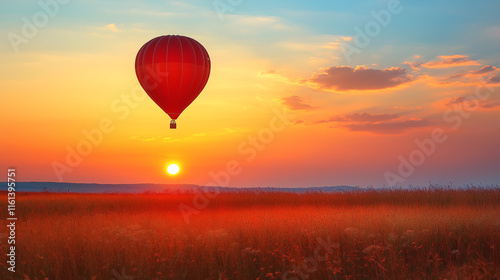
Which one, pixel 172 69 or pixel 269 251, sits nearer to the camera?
pixel 269 251

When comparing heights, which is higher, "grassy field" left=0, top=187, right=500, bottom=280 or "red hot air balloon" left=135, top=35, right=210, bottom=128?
"red hot air balloon" left=135, top=35, right=210, bottom=128

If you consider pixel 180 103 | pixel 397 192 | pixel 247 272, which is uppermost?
pixel 180 103

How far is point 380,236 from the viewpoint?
1117cm

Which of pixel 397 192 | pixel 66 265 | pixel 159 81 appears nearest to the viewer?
pixel 66 265

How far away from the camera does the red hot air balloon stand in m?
20.3

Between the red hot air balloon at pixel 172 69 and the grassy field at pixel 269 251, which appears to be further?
the red hot air balloon at pixel 172 69

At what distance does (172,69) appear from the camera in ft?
66.3

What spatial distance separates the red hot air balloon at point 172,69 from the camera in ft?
66.6

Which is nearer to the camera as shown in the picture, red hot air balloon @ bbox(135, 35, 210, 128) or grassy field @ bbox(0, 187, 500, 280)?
grassy field @ bbox(0, 187, 500, 280)

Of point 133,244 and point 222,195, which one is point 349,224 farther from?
point 222,195

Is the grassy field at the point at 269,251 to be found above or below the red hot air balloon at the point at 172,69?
below

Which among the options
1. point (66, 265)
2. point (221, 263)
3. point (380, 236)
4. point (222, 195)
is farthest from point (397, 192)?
point (66, 265)

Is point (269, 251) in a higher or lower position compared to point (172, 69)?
lower

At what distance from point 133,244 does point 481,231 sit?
9.11 m
